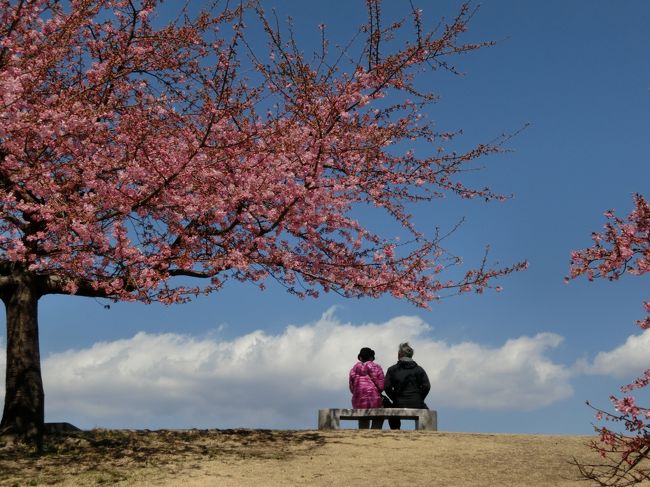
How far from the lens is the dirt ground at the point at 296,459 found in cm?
1109

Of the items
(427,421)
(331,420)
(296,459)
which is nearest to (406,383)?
(427,421)

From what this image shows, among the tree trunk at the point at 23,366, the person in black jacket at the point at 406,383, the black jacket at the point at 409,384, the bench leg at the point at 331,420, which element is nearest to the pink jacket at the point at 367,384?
the person in black jacket at the point at 406,383

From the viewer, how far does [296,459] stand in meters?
12.4

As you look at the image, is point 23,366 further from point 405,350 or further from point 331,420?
point 405,350

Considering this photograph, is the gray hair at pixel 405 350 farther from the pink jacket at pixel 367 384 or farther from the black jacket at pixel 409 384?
the pink jacket at pixel 367 384

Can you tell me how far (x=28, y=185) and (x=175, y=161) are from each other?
2406mm

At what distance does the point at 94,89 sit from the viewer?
13695mm

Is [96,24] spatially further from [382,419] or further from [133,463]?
[382,419]

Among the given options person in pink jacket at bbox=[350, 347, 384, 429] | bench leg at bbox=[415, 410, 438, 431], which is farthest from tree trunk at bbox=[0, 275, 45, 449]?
bench leg at bbox=[415, 410, 438, 431]

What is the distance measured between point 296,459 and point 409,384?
12.5 feet

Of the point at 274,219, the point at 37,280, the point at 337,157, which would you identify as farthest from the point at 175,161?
the point at 37,280

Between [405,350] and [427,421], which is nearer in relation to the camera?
[427,421]

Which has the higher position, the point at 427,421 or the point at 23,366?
the point at 23,366

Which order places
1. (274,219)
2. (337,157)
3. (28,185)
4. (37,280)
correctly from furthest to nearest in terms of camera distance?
(37,280)
(337,157)
(274,219)
(28,185)
